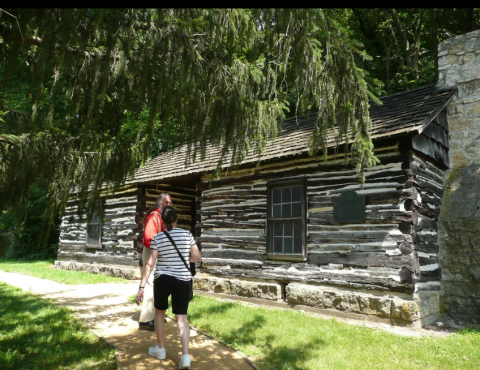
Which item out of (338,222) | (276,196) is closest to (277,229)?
(276,196)

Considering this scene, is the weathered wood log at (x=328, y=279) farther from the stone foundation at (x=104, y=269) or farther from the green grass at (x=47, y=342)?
the stone foundation at (x=104, y=269)

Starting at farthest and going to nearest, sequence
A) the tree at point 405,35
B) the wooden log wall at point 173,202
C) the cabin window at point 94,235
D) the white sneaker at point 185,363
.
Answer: the tree at point 405,35, the cabin window at point 94,235, the wooden log wall at point 173,202, the white sneaker at point 185,363

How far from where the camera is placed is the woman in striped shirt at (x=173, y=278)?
4.22 m

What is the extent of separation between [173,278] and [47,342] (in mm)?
2356

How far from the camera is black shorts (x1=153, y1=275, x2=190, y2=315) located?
4.23 metres

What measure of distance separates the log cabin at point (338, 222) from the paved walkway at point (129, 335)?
5.91ft

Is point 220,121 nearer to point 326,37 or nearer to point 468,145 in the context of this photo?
point 326,37

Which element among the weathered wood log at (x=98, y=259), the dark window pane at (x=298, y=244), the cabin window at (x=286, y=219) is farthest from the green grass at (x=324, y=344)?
the weathered wood log at (x=98, y=259)

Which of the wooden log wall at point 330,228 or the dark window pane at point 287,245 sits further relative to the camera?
the dark window pane at point 287,245

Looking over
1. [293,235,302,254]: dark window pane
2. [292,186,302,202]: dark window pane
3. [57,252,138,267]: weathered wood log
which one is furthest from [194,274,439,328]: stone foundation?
[57,252,138,267]: weathered wood log

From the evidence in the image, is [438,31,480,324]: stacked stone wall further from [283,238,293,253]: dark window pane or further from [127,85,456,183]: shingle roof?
[283,238,293,253]: dark window pane

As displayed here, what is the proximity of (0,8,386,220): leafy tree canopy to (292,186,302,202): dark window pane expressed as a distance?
3728 mm

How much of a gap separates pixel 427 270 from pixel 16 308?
25.0 ft

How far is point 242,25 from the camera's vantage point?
403 centimetres
